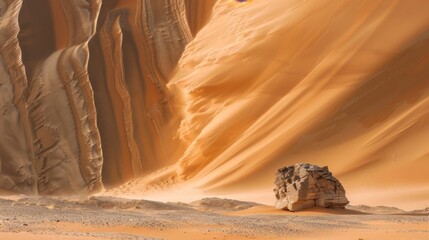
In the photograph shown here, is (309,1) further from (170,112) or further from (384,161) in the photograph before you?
(384,161)

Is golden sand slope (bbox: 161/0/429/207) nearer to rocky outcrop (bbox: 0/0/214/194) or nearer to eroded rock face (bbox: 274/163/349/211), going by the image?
rocky outcrop (bbox: 0/0/214/194)

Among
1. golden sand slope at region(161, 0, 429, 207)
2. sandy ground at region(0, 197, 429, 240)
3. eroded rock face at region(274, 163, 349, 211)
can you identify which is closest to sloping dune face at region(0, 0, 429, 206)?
golden sand slope at region(161, 0, 429, 207)

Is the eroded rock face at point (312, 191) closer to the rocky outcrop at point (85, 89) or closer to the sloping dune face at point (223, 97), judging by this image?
the sloping dune face at point (223, 97)

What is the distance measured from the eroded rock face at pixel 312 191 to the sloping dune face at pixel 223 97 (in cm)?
354

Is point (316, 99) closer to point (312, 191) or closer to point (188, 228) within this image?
point (312, 191)

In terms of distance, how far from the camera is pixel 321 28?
23.9 meters

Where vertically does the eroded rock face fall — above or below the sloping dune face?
below

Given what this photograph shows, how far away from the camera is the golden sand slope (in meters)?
19.4

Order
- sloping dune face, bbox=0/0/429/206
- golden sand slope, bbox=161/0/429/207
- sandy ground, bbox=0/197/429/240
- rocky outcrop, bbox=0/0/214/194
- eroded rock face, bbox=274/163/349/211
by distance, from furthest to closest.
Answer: rocky outcrop, bbox=0/0/214/194 → sloping dune face, bbox=0/0/429/206 → golden sand slope, bbox=161/0/429/207 → eroded rock face, bbox=274/163/349/211 → sandy ground, bbox=0/197/429/240

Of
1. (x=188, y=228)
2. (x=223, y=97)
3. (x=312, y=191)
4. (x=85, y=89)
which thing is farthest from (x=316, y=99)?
(x=188, y=228)

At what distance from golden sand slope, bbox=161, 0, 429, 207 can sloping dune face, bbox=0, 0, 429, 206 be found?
44mm

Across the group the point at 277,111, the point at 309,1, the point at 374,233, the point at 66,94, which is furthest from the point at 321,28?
the point at 374,233

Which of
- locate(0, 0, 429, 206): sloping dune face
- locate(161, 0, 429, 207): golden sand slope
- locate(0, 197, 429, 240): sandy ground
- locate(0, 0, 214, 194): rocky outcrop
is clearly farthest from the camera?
locate(0, 0, 214, 194): rocky outcrop

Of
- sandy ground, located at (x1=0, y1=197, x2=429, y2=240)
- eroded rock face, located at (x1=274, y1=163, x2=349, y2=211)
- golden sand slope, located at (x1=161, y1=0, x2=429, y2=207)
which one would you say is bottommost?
sandy ground, located at (x1=0, y1=197, x2=429, y2=240)
